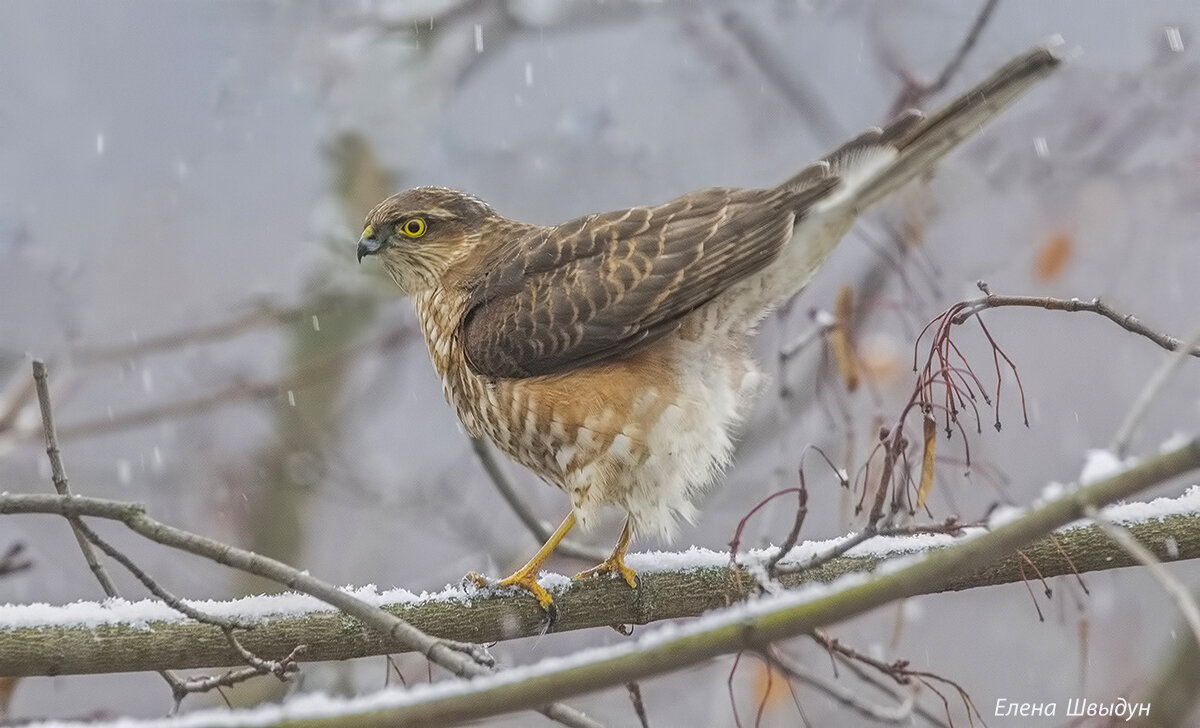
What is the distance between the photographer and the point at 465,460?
9844 mm

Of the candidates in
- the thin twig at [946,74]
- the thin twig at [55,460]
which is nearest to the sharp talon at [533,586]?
the thin twig at [55,460]

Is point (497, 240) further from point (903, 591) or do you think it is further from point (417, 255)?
point (903, 591)

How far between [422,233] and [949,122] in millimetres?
2508

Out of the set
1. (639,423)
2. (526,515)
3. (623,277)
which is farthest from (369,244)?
(639,423)

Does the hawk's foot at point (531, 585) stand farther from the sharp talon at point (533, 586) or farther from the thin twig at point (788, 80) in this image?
the thin twig at point (788, 80)

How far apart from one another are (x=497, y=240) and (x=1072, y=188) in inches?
179

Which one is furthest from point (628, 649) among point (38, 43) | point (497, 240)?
point (38, 43)

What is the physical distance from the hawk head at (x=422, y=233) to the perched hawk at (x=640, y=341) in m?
0.53

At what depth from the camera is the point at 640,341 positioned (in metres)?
4.36

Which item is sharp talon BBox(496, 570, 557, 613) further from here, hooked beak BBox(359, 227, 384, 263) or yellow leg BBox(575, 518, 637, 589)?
hooked beak BBox(359, 227, 384, 263)

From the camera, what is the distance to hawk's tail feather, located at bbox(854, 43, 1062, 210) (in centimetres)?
310

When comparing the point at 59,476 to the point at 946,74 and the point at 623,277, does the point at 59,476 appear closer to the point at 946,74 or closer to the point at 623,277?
the point at 623,277

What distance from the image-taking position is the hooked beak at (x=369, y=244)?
5.16 m

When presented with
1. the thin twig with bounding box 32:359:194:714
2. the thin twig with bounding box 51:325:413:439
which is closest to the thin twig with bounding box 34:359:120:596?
the thin twig with bounding box 32:359:194:714
